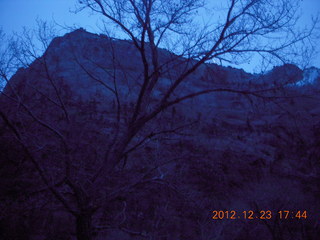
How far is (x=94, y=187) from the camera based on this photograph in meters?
4.46

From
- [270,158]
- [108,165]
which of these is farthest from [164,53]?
[270,158]

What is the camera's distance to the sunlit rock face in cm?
508

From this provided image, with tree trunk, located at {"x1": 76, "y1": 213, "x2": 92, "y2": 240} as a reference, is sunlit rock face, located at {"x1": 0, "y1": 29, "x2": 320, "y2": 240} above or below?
above

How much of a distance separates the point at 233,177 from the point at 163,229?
709cm

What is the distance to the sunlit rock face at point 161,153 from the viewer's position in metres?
5.08

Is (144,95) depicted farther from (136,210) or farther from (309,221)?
(309,221)
